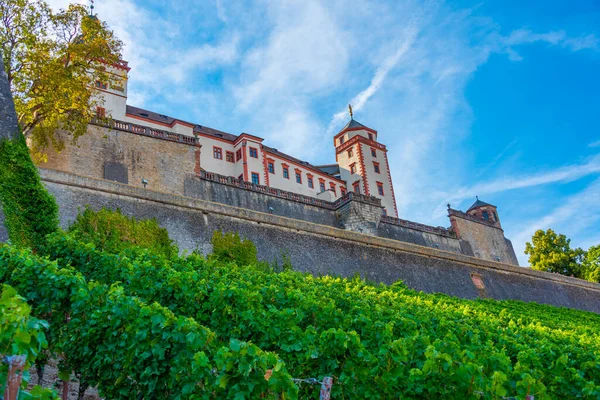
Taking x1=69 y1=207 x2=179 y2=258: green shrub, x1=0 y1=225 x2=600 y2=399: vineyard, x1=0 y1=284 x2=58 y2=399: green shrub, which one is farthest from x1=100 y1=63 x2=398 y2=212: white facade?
x1=0 y1=284 x2=58 y2=399: green shrub

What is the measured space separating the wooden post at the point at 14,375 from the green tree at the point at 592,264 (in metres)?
49.3

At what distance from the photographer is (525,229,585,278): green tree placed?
157 ft

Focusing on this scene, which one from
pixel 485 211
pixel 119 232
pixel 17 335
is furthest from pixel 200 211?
pixel 485 211

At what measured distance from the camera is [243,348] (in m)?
5.89

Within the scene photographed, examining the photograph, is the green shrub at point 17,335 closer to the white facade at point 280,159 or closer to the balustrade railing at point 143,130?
the balustrade railing at point 143,130

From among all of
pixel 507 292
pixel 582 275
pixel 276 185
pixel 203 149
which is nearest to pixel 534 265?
pixel 582 275

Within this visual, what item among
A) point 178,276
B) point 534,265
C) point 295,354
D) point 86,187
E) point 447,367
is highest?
point 534,265

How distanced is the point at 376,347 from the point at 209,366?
4.48 metres

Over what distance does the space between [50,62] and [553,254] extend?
4373 centimetres

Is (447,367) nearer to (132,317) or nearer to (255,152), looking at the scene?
(132,317)

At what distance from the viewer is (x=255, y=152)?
49.0m

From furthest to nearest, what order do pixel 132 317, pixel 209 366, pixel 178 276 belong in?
pixel 178 276 → pixel 132 317 → pixel 209 366

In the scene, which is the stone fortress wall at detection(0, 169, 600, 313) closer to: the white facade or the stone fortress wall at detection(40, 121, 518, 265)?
the stone fortress wall at detection(40, 121, 518, 265)

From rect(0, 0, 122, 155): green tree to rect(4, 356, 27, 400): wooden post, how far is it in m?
21.6
